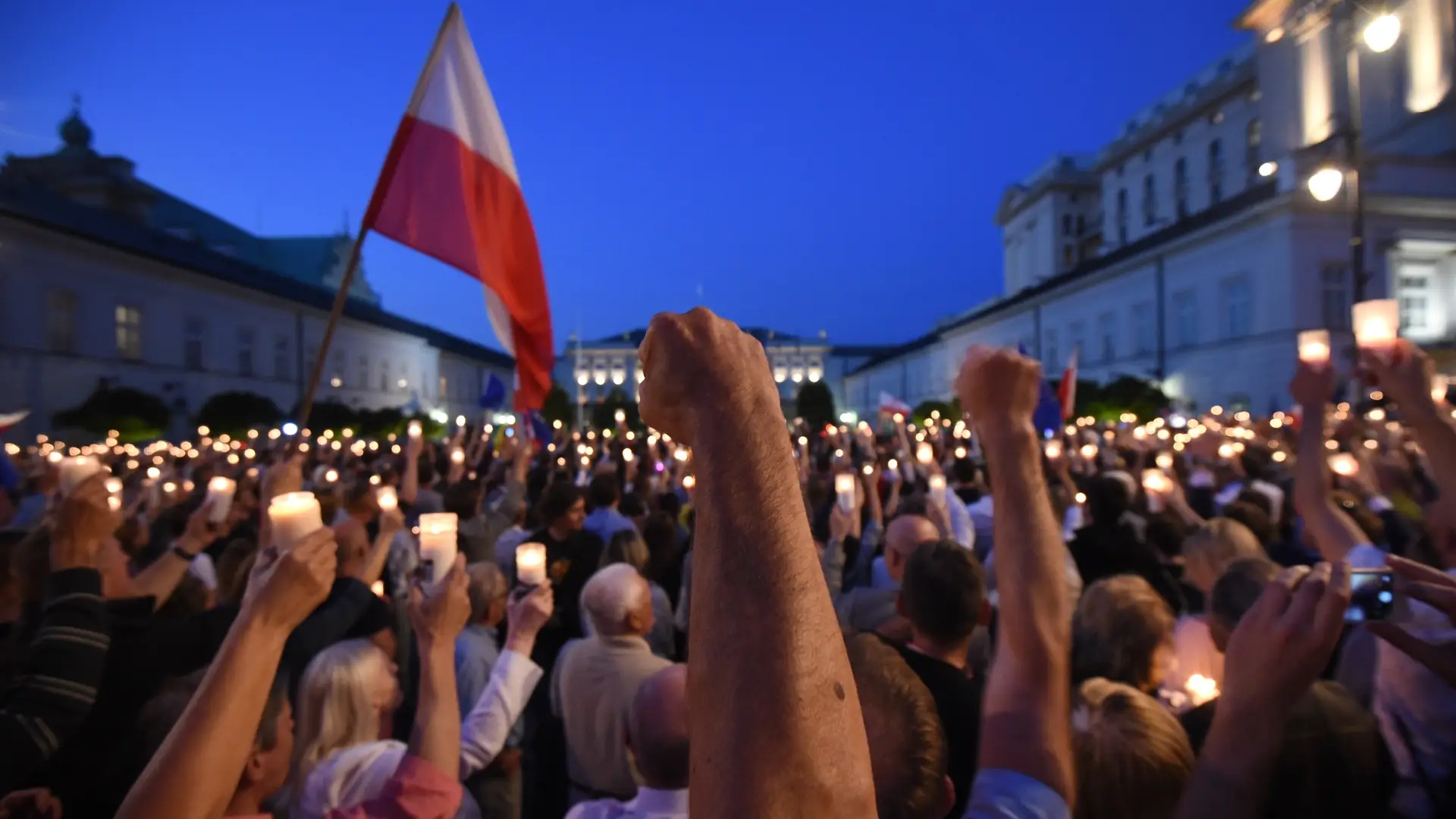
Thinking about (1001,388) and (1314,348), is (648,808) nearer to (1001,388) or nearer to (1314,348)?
(1001,388)

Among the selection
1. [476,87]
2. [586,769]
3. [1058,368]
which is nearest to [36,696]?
[586,769]

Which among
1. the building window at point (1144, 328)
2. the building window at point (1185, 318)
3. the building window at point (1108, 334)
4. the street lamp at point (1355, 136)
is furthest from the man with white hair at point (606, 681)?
the building window at point (1108, 334)

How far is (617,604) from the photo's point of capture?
3.51 meters

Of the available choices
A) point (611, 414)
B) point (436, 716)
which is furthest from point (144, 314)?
point (436, 716)

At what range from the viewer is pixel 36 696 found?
2.34m

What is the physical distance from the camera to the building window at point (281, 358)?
38375 mm

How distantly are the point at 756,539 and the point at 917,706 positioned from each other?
0.89 m

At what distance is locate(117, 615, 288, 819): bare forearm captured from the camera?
59.6 inches

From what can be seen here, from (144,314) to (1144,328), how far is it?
36.0m

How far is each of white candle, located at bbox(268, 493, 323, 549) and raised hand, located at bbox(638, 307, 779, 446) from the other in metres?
1.13

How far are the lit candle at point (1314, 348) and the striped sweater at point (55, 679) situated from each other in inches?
163

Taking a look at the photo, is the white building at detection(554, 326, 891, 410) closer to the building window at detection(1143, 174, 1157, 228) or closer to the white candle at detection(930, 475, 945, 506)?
the building window at detection(1143, 174, 1157, 228)

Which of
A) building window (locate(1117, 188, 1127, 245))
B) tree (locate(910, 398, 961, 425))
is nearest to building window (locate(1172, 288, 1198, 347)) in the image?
tree (locate(910, 398, 961, 425))

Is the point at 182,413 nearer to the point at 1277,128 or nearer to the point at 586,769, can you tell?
the point at 586,769
